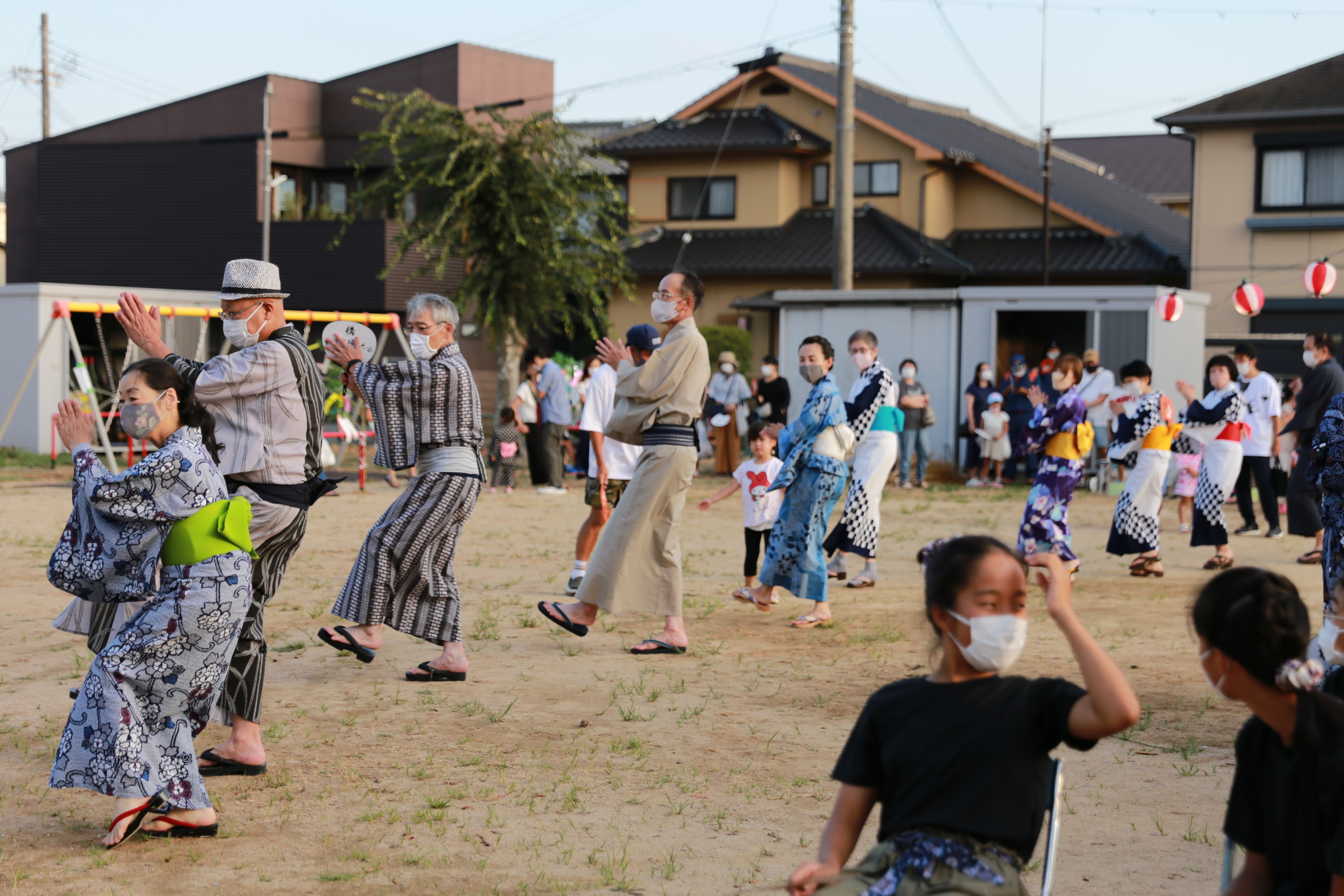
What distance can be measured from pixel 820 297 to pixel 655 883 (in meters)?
16.0

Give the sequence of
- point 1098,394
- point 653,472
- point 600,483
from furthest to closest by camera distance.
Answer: point 1098,394, point 600,483, point 653,472

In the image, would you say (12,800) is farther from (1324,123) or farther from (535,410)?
(1324,123)

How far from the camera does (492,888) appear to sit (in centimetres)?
394

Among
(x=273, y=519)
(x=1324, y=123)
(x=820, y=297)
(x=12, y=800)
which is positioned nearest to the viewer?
(x=12, y=800)

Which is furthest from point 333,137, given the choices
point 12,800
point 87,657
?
point 12,800

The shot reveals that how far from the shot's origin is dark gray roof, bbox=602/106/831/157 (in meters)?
30.4

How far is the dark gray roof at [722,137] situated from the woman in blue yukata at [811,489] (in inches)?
898

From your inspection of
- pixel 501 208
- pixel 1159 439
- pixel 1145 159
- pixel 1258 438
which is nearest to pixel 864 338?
pixel 1159 439

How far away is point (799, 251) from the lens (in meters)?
30.2

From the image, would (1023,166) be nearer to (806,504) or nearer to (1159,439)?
(1159,439)

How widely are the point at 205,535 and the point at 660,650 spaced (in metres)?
3.54

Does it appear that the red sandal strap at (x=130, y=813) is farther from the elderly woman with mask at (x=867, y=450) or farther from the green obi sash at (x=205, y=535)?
the elderly woman with mask at (x=867, y=450)


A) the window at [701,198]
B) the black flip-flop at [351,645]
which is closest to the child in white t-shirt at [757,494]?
the black flip-flop at [351,645]

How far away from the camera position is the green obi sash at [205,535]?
4117 millimetres
